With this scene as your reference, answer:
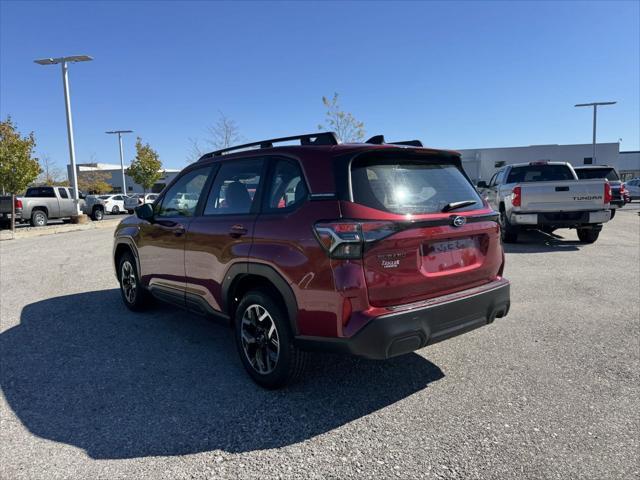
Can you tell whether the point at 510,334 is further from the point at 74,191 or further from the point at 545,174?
the point at 74,191

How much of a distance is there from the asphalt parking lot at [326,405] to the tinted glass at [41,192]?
62.1 ft

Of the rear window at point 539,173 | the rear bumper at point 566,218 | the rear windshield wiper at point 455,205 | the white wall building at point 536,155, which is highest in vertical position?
the white wall building at point 536,155

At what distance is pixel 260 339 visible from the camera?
3465 mm

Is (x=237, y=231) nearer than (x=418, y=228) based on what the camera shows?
No

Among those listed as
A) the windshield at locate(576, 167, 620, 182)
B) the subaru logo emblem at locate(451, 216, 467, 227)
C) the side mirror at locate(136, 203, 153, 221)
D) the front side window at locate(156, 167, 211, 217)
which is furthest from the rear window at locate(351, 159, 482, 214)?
the windshield at locate(576, 167, 620, 182)

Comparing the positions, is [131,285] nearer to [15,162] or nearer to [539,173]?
[539,173]

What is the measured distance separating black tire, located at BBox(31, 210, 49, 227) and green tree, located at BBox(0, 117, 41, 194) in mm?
1591

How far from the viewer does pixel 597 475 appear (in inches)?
94.9

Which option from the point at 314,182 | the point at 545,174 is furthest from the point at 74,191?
the point at 314,182

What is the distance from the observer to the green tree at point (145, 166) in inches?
1865

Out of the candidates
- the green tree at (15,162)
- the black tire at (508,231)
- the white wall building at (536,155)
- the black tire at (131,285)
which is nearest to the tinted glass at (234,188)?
the black tire at (131,285)

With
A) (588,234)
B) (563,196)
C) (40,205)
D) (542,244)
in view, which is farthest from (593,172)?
(40,205)

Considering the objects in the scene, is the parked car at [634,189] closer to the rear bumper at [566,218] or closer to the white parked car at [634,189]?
the white parked car at [634,189]

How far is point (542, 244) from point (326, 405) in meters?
9.18
